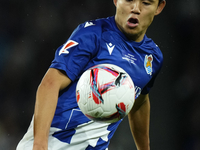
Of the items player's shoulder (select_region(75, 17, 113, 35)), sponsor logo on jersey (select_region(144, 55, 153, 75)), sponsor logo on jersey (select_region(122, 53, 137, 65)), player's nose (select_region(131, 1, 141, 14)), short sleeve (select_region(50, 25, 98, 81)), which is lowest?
sponsor logo on jersey (select_region(144, 55, 153, 75))

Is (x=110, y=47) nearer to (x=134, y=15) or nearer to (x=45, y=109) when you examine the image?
(x=134, y=15)

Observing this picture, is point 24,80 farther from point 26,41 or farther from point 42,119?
point 42,119

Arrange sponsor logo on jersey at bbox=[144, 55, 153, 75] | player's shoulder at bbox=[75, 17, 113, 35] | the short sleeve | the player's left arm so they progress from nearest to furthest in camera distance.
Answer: the short sleeve → player's shoulder at bbox=[75, 17, 113, 35] → sponsor logo on jersey at bbox=[144, 55, 153, 75] → the player's left arm

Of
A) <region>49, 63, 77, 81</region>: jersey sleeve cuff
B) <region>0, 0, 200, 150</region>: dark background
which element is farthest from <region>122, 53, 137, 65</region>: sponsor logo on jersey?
<region>0, 0, 200, 150</region>: dark background

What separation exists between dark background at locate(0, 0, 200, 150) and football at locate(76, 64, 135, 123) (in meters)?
1.78

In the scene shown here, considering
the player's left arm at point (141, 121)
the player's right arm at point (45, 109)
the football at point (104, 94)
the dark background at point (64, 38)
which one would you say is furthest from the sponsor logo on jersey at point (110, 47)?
the dark background at point (64, 38)

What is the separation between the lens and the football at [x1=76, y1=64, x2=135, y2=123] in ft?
3.99

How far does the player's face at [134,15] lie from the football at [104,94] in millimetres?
421

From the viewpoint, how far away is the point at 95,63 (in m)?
1.48

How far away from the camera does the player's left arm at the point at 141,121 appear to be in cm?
214

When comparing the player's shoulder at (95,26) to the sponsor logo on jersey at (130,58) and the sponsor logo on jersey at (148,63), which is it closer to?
the sponsor logo on jersey at (130,58)

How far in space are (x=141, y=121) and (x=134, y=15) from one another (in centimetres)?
95

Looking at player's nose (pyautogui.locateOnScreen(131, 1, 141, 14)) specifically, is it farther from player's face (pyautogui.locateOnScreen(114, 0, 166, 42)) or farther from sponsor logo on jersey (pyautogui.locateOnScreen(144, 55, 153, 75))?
sponsor logo on jersey (pyautogui.locateOnScreen(144, 55, 153, 75))

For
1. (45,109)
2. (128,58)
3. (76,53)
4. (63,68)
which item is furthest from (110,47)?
(45,109)
